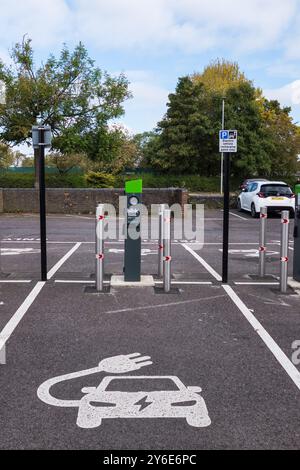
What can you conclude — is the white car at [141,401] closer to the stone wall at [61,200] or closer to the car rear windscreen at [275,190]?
the car rear windscreen at [275,190]

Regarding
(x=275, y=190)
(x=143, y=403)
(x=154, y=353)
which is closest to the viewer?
(x=143, y=403)

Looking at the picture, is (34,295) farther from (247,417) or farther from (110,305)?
(247,417)

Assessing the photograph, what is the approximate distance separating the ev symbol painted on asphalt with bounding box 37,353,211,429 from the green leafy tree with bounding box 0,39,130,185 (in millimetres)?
18269

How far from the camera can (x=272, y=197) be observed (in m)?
19.6

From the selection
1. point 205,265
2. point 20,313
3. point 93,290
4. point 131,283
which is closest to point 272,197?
point 205,265

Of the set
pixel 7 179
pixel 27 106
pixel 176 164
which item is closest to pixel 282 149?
pixel 176 164

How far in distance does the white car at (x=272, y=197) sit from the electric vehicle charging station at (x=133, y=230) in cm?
1246

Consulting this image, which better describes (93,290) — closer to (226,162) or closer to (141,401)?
(226,162)

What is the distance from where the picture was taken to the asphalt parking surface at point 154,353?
3447 mm

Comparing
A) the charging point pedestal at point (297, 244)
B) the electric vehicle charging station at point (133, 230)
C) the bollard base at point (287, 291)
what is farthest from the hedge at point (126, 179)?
the bollard base at point (287, 291)

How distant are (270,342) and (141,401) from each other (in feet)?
6.45

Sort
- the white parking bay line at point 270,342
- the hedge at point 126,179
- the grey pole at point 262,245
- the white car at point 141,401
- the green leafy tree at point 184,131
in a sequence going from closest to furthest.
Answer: the white car at point 141,401, the white parking bay line at point 270,342, the grey pole at point 262,245, the hedge at point 126,179, the green leafy tree at point 184,131

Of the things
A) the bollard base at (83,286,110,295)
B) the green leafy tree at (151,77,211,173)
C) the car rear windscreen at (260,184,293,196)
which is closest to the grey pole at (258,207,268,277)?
the bollard base at (83,286,110,295)

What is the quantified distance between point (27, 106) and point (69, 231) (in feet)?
28.3
